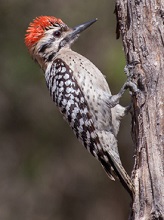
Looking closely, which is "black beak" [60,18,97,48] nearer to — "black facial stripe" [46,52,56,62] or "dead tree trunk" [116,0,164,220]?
"black facial stripe" [46,52,56,62]

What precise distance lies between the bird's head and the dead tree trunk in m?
1.28

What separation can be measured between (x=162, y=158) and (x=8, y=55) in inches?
238

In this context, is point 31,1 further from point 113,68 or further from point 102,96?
point 102,96

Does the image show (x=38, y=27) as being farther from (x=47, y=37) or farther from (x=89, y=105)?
(x=89, y=105)

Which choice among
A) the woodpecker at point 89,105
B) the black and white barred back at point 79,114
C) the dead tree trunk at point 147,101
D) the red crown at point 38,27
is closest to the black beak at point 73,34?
the red crown at point 38,27

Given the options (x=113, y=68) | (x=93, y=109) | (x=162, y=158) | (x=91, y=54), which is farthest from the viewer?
(x=91, y=54)

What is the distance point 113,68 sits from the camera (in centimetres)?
1032

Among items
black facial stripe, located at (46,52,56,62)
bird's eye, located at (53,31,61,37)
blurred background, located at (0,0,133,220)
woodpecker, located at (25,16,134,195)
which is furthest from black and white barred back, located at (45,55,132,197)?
blurred background, located at (0,0,133,220)

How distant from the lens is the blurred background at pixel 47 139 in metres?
10.9

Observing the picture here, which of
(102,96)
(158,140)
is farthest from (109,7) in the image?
(158,140)

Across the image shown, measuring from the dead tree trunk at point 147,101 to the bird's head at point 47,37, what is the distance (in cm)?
128

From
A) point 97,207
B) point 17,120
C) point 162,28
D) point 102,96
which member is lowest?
point 97,207

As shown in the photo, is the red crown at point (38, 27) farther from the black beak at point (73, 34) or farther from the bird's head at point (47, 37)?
the black beak at point (73, 34)

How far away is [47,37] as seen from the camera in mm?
6828
